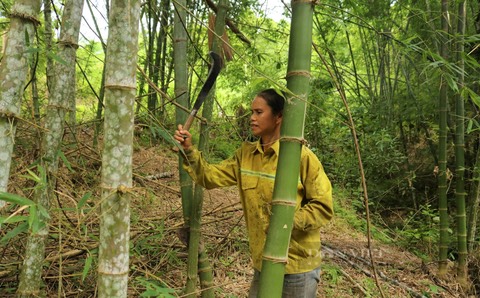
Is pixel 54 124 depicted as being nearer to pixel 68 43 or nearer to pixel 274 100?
pixel 68 43

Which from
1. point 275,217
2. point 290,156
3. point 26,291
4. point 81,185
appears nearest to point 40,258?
point 26,291

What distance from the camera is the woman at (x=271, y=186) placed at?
82.0 inches

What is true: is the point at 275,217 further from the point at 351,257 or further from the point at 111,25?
the point at 351,257

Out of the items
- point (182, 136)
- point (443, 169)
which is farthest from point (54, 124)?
point (443, 169)

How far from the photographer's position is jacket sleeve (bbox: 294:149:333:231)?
1.97 m

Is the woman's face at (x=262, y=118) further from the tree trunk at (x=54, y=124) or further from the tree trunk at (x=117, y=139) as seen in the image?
the tree trunk at (x=117, y=139)

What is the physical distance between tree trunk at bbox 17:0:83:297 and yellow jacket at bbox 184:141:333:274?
608 millimetres

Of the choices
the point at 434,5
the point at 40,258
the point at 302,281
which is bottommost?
the point at 302,281

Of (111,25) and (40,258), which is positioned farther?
(40,258)

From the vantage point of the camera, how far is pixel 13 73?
129 cm

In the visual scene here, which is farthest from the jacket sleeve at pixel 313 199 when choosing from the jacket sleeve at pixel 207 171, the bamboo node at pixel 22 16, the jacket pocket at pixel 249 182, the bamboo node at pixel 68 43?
the bamboo node at pixel 22 16

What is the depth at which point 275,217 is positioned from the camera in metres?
1.40

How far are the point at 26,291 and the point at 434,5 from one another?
5.39m

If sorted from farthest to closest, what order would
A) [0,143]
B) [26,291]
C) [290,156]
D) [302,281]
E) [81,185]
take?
[81,185] → [302,281] → [26,291] → [290,156] → [0,143]
